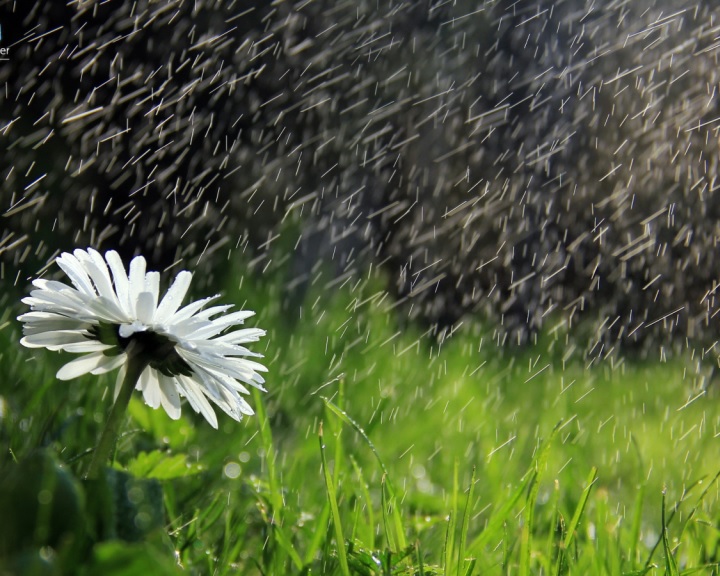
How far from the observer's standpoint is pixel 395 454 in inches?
54.1

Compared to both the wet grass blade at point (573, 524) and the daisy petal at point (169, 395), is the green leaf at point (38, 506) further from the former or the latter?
the wet grass blade at point (573, 524)

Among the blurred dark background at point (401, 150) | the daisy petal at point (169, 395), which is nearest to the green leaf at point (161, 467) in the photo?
the daisy petal at point (169, 395)

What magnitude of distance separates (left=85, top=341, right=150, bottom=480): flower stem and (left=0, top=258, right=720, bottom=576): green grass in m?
0.07

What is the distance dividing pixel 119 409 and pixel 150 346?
5 cm

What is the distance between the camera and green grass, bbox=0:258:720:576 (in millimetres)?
697

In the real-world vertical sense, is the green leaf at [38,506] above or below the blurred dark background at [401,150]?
above

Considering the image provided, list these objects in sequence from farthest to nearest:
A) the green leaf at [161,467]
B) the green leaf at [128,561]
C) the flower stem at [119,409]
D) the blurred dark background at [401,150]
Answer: the blurred dark background at [401,150]
the green leaf at [161,467]
the flower stem at [119,409]
the green leaf at [128,561]

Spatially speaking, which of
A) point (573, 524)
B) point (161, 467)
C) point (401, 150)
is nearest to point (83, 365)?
point (161, 467)

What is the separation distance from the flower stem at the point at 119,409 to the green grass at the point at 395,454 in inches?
2.9

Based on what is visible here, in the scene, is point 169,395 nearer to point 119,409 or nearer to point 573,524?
point 119,409

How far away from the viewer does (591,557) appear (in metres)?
0.76

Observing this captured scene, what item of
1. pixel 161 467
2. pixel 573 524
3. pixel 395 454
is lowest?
pixel 395 454

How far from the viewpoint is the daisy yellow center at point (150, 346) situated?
1.74 feet

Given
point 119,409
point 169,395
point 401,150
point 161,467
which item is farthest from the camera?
point 401,150
